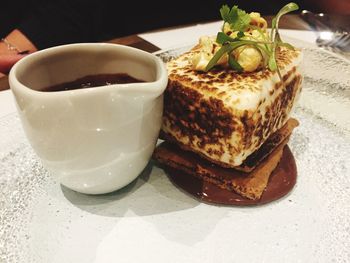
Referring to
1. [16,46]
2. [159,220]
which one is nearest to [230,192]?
[159,220]

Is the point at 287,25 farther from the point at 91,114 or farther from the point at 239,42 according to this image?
the point at 91,114

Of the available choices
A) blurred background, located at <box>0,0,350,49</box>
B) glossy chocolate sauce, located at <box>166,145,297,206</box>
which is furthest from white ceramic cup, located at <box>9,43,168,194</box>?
blurred background, located at <box>0,0,350,49</box>

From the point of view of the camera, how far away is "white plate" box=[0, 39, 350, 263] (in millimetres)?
925

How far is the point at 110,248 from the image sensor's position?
3.05 ft

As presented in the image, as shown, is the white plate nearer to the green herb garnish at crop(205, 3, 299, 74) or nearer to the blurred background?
the green herb garnish at crop(205, 3, 299, 74)

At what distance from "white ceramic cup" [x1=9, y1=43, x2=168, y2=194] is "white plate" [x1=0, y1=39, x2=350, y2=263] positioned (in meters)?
0.08

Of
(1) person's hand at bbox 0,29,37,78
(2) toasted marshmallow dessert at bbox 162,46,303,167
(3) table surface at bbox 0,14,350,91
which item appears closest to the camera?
(2) toasted marshmallow dessert at bbox 162,46,303,167

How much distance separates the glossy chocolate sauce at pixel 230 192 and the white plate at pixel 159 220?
0.02 m

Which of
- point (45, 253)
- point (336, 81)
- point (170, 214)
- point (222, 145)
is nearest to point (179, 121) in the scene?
point (222, 145)

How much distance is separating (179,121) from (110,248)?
0.38 metres

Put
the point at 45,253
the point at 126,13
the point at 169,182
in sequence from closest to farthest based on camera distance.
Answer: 1. the point at 45,253
2. the point at 169,182
3. the point at 126,13

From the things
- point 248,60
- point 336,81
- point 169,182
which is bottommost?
point 169,182

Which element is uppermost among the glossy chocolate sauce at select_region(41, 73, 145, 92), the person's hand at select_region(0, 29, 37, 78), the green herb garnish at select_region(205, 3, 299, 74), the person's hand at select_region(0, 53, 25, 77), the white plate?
the green herb garnish at select_region(205, 3, 299, 74)

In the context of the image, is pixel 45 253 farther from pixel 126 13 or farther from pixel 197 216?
pixel 126 13
